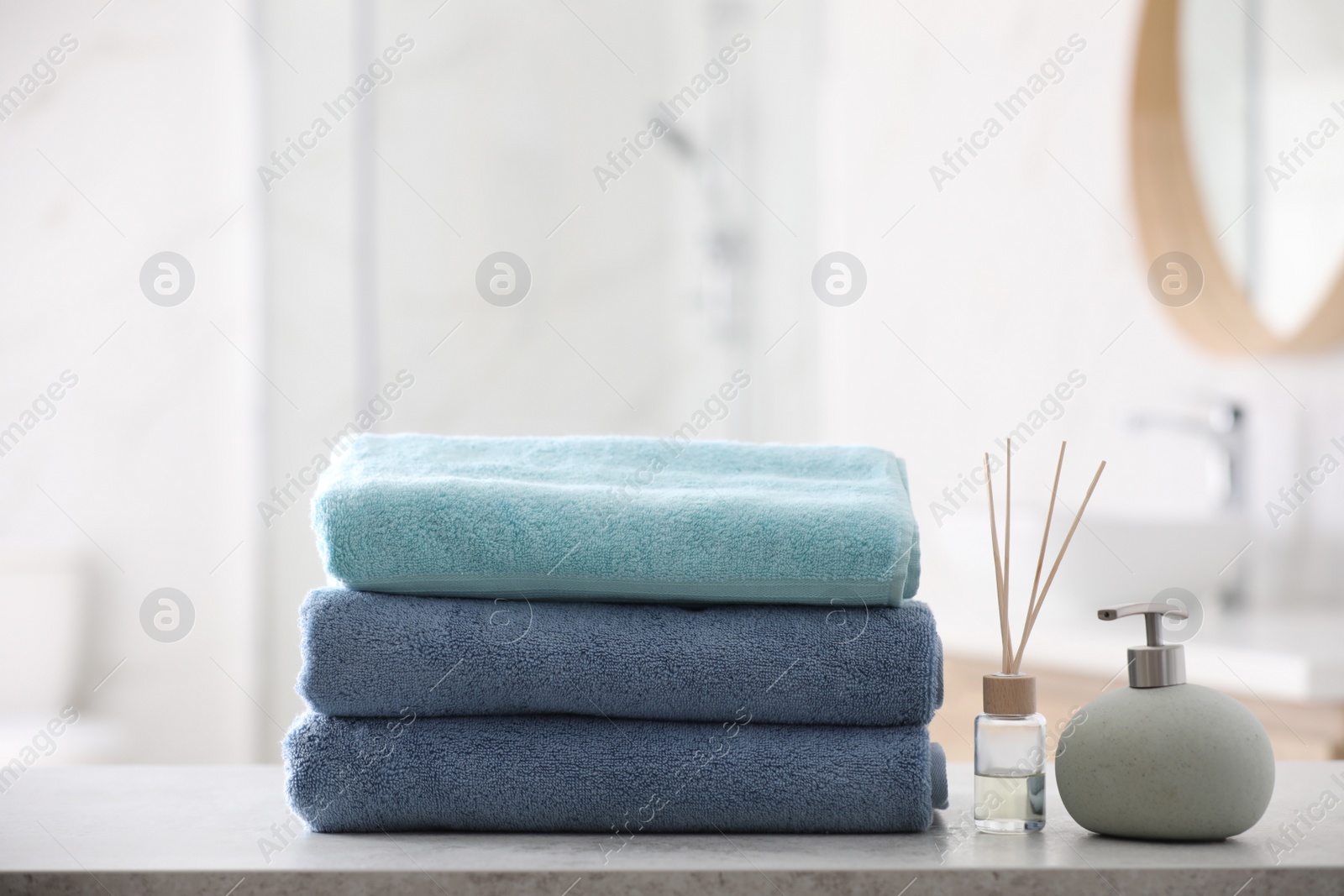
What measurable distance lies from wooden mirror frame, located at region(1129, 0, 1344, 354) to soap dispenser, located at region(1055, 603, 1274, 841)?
108 centimetres

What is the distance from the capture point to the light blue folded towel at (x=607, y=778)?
1.69 feet

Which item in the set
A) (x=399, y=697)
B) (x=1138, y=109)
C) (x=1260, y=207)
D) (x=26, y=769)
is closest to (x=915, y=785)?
(x=399, y=697)

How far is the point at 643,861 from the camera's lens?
0.48 m

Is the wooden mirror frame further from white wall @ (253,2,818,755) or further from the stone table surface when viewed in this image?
the stone table surface

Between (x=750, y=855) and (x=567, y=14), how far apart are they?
→ 200 cm

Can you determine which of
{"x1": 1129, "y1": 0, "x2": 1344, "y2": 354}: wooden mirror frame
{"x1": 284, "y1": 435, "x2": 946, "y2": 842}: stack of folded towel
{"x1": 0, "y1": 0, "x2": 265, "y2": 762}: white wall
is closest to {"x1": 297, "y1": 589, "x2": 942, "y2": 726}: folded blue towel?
{"x1": 284, "y1": 435, "x2": 946, "y2": 842}: stack of folded towel

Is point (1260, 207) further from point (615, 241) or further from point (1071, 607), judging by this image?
point (615, 241)

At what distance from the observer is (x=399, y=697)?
52 cm

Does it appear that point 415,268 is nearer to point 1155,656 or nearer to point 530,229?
point 530,229

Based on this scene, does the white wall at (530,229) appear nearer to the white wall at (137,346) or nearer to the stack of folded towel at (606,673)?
the white wall at (137,346)

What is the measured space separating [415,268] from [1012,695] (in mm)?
1760

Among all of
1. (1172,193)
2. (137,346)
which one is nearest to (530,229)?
(137,346)

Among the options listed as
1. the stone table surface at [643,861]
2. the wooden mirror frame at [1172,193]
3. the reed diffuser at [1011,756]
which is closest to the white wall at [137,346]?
the wooden mirror frame at [1172,193]

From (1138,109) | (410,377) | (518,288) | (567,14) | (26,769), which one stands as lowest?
(26,769)
